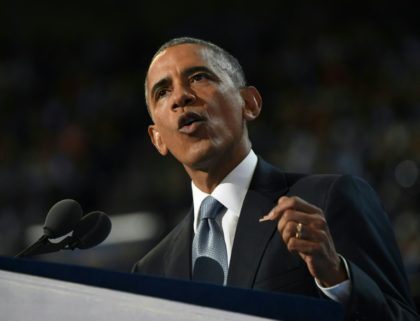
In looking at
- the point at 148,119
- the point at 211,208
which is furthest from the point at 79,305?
the point at 148,119

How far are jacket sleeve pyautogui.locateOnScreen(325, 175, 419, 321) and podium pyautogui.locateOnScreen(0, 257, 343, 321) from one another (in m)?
0.19

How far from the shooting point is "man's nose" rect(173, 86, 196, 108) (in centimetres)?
88

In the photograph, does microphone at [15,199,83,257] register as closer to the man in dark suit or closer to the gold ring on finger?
the man in dark suit

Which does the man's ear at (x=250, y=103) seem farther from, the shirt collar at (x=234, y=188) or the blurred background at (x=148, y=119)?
the blurred background at (x=148, y=119)

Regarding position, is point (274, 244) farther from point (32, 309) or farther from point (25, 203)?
point (25, 203)

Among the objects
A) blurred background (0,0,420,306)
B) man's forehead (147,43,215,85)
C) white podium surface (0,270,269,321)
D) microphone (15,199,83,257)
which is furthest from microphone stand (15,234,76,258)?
blurred background (0,0,420,306)

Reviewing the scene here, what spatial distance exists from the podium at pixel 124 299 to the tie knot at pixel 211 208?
24cm

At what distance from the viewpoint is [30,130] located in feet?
12.8

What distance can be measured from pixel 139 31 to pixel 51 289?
437 centimetres

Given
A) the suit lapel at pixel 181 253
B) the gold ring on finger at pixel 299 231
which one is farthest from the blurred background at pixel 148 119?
the gold ring on finger at pixel 299 231

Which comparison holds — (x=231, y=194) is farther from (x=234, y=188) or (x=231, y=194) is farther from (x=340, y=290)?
(x=340, y=290)

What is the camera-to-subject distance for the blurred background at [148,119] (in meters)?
2.71

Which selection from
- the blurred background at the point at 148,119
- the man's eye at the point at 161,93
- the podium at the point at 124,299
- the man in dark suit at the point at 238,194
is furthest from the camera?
the blurred background at the point at 148,119

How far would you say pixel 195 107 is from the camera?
2.88 ft
